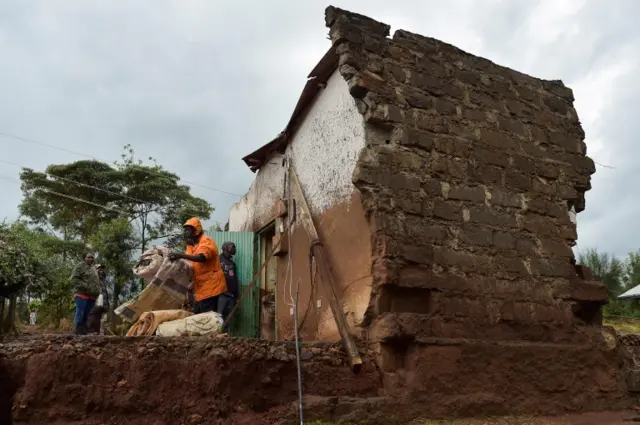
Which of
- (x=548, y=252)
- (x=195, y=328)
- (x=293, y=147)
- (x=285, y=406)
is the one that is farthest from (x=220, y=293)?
(x=548, y=252)

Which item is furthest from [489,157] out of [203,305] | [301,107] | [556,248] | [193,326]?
[203,305]

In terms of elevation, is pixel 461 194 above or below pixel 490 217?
above

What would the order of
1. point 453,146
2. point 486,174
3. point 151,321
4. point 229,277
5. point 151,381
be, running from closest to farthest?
point 151,381 → point 151,321 → point 453,146 → point 486,174 → point 229,277

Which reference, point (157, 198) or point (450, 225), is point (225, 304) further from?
point (157, 198)

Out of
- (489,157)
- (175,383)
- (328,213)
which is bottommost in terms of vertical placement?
(175,383)

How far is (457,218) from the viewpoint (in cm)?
507

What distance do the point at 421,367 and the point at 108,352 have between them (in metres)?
2.35

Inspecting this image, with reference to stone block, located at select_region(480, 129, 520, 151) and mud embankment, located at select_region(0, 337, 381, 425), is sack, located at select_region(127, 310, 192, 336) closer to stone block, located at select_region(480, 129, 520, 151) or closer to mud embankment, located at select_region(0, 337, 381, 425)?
mud embankment, located at select_region(0, 337, 381, 425)

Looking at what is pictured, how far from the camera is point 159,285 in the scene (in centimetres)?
602

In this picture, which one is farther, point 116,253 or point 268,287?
point 116,253

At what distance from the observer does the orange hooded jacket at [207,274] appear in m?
6.17

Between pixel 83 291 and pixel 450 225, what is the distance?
5.36 m

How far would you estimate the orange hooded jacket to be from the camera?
617 cm

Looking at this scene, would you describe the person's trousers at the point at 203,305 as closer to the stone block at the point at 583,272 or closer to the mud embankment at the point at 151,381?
the mud embankment at the point at 151,381
